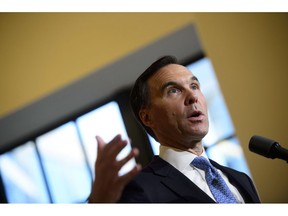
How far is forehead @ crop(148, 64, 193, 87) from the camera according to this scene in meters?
1.56

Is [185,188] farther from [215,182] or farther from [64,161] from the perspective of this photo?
[64,161]

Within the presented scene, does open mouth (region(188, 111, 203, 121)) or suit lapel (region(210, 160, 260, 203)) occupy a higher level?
open mouth (region(188, 111, 203, 121))

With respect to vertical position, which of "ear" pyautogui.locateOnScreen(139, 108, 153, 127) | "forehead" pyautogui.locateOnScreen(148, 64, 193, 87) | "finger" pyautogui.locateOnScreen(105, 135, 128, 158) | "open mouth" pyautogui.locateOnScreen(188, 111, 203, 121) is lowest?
"finger" pyautogui.locateOnScreen(105, 135, 128, 158)

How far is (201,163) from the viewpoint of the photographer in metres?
1.44

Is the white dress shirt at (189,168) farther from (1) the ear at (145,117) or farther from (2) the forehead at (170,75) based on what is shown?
(2) the forehead at (170,75)

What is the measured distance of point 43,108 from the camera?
1811 mm

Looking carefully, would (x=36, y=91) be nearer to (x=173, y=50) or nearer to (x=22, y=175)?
(x=22, y=175)

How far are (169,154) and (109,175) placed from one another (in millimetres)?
315

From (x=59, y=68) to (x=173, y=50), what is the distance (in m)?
0.52

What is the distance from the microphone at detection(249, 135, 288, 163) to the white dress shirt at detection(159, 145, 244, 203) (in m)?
0.25

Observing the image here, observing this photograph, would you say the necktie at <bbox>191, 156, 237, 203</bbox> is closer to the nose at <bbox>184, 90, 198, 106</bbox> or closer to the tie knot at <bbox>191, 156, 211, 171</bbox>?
the tie knot at <bbox>191, 156, 211, 171</bbox>

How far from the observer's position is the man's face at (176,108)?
1495mm

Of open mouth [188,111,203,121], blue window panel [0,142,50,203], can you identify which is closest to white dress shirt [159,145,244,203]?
open mouth [188,111,203,121]

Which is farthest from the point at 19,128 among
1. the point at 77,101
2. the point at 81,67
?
the point at 81,67
